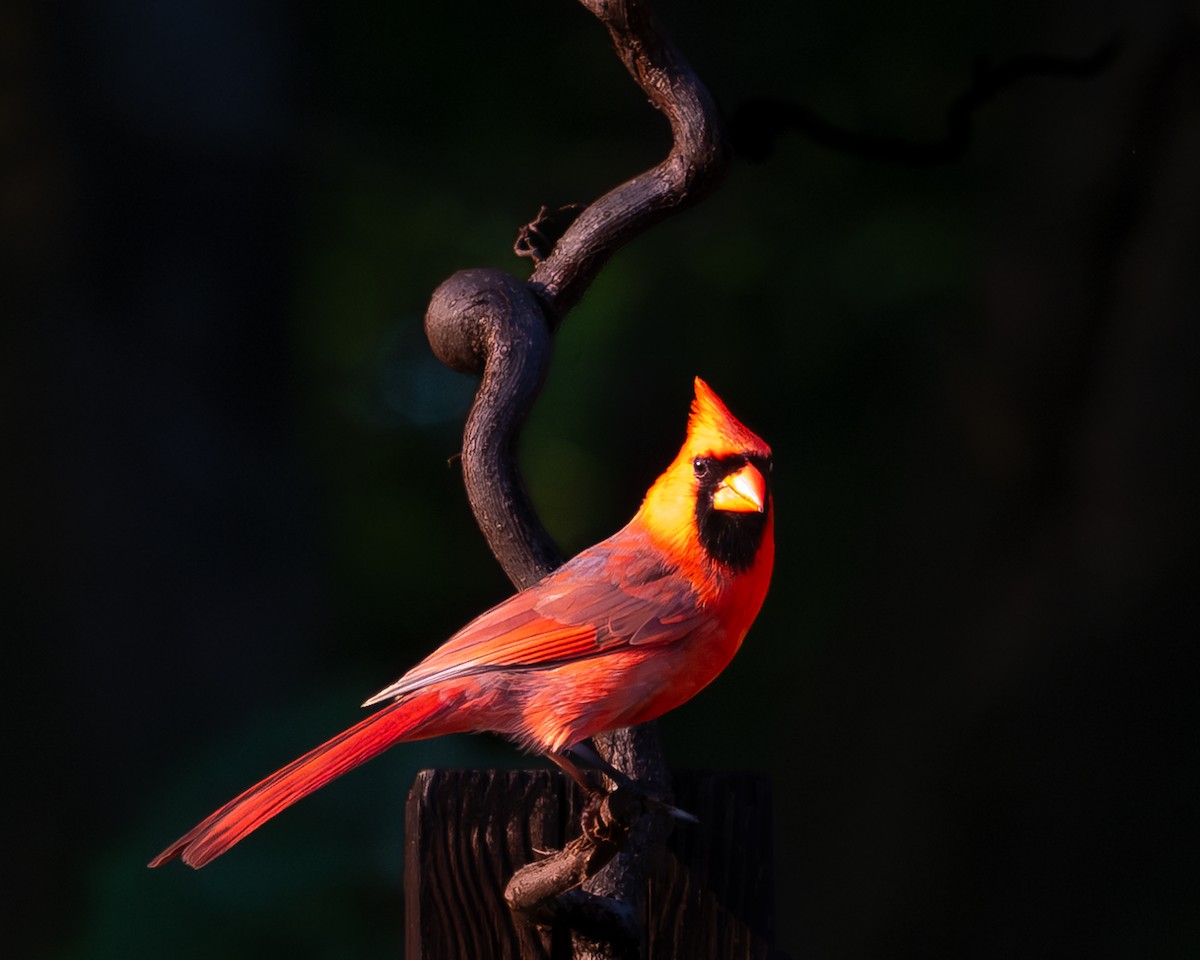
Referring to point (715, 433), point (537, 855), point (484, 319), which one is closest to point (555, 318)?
point (484, 319)

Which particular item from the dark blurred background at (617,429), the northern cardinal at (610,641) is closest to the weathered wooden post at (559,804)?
the northern cardinal at (610,641)

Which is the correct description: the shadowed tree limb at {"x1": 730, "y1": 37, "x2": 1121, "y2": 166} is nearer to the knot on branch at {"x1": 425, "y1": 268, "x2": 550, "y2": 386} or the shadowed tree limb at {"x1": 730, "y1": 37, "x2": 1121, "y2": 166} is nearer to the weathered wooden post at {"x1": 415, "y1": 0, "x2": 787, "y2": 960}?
the weathered wooden post at {"x1": 415, "y1": 0, "x2": 787, "y2": 960}

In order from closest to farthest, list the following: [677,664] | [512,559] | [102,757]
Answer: [677,664] < [512,559] < [102,757]

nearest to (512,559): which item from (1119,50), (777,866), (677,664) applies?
(677,664)

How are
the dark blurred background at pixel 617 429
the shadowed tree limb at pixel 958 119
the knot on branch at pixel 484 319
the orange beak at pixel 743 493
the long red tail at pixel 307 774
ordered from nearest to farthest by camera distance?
the long red tail at pixel 307 774, the orange beak at pixel 743 493, the knot on branch at pixel 484 319, the dark blurred background at pixel 617 429, the shadowed tree limb at pixel 958 119

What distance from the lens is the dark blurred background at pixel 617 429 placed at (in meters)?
2.33

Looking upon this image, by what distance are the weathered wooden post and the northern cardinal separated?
12cm

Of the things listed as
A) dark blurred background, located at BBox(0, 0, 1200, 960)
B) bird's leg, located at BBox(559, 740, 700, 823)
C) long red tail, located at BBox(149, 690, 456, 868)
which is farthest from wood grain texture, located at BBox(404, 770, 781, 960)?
dark blurred background, located at BBox(0, 0, 1200, 960)

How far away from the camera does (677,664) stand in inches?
58.4

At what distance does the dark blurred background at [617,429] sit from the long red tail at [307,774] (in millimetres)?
888

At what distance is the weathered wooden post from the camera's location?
64.9 inches

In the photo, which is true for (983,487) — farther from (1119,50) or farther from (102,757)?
(102,757)

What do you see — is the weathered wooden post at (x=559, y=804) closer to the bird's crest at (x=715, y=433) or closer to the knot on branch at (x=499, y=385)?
the knot on branch at (x=499, y=385)

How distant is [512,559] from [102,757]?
3.01 ft
